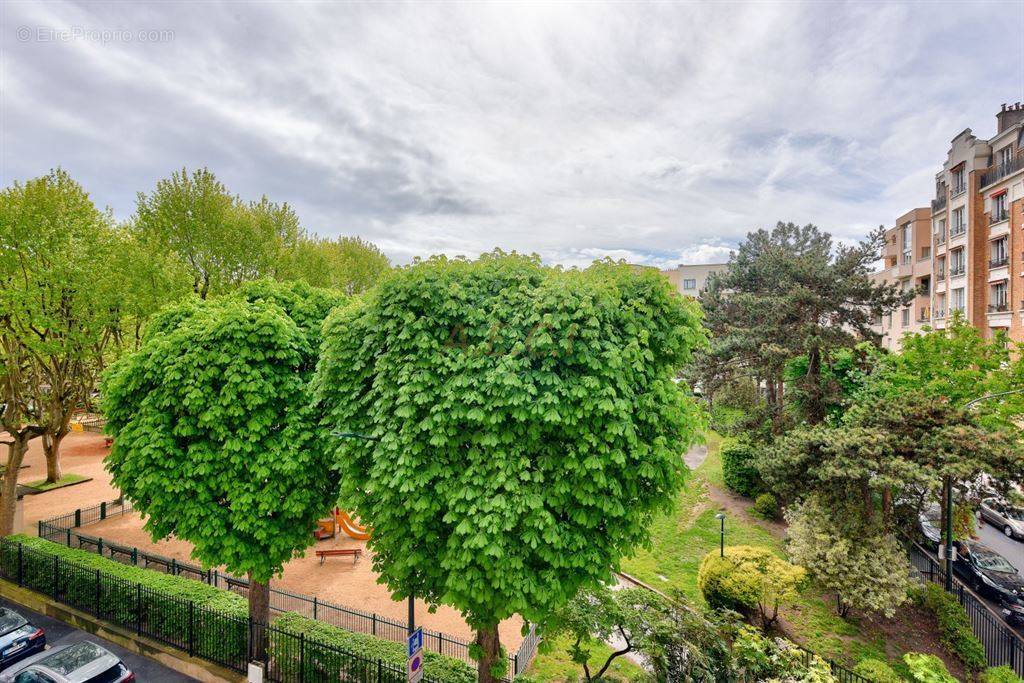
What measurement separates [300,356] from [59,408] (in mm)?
15443

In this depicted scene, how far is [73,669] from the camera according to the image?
36.0 ft

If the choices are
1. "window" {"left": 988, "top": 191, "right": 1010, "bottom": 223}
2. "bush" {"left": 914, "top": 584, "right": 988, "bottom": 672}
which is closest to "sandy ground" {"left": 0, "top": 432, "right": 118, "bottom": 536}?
"bush" {"left": 914, "top": 584, "right": 988, "bottom": 672}

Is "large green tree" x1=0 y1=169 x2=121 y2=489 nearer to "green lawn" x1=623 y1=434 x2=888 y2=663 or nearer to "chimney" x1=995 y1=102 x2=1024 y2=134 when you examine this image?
"green lawn" x1=623 y1=434 x2=888 y2=663

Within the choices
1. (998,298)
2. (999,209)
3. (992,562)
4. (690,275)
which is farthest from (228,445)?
(690,275)

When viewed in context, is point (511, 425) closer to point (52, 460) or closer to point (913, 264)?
point (52, 460)

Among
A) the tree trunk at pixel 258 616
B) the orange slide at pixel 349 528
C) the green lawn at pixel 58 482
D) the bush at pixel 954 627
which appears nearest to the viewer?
the tree trunk at pixel 258 616

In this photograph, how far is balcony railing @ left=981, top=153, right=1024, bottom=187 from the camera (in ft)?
98.8

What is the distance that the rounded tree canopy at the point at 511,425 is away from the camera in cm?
847

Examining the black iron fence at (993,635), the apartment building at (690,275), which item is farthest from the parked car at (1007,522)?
the apartment building at (690,275)

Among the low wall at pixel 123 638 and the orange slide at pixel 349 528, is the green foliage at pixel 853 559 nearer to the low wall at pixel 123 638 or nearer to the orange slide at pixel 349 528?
the orange slide at pixel 349 528

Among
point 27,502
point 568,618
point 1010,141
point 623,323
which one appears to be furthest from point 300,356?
point 1010,141

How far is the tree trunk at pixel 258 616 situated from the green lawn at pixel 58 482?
2259cm

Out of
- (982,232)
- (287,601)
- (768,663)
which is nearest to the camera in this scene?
(768,663)

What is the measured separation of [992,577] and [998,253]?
1005 inches
